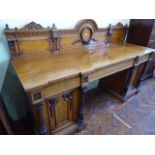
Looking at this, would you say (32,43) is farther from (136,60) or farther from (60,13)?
(136,60)

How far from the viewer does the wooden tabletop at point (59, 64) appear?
0.95m

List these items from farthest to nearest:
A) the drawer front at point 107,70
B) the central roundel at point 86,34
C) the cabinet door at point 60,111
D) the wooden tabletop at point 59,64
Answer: the central roundel at point 86,34 → the drawer front at point 107,70 → the cabinet door at point 60,111 → the wooden tabletop at point 59,64

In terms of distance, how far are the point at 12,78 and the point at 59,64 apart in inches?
24.8

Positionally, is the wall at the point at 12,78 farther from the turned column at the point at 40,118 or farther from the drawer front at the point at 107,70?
the drawer front at the point at 107,70

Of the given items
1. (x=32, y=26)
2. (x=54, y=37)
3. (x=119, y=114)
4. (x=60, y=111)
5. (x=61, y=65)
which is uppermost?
(x=32, y=26)

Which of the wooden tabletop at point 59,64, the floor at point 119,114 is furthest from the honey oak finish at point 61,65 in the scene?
the floor at point 119,114

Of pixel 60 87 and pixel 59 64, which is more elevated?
pixel 59 64

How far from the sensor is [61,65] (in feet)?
3.88

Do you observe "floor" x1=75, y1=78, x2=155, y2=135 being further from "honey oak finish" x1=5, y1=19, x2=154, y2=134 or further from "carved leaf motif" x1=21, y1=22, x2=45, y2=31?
"carved leaf motif" x1=21, y1=22, x2=45, y2=31

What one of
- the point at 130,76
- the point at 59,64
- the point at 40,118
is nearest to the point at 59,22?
the point at 59,64

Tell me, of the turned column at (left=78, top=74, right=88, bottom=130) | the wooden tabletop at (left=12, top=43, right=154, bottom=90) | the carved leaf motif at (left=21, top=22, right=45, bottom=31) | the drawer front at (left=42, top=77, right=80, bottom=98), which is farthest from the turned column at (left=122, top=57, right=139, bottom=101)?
the carved leaf motif at (left=21, top=22, right=45, bottom=31)

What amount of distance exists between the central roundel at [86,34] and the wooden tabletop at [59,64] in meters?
0.11

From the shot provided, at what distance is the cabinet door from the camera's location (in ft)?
3.75

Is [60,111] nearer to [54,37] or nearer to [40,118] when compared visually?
[40,118]
